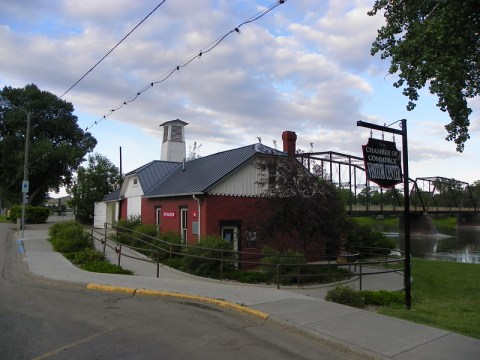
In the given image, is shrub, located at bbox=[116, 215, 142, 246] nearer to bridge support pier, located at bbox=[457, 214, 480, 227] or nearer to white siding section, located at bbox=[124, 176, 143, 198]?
white siding section, located at bbox=[124, 176, 143, 198]

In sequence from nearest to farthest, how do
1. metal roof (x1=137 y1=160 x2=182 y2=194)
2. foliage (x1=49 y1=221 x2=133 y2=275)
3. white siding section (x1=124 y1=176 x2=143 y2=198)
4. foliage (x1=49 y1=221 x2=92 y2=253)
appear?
foliage (x1=49 y1=221 x2=133 y2=275)
foliage (x1=49 y1=221 x2=92 y2=253)
metal roof (x1=137 y1=160 x2=182 y2=194)
white siding section (x1=124 y1=176 x2=143 y2=198)

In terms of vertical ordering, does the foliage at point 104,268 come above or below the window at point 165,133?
below

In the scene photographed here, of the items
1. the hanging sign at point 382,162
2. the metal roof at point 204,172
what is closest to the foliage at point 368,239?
the metal roof at point 204,172

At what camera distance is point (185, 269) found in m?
14.9

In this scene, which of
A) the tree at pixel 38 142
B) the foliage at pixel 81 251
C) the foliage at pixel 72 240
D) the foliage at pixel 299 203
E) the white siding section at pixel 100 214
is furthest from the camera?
the tree at pixel 38 142

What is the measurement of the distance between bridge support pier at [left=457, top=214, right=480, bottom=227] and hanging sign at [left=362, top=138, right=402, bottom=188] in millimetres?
88542

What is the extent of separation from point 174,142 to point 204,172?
36.3ft

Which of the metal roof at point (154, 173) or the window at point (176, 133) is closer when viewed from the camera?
the metal roof at point (154, 173)

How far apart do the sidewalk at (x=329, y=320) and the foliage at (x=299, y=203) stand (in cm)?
315

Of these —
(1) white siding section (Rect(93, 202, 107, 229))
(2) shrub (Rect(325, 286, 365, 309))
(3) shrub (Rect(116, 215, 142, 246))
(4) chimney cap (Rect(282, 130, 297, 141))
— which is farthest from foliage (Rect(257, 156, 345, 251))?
(1) white siding section (Rect(93, 202, 107, 229))

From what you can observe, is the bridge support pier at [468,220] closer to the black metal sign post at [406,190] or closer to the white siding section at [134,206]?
the white siding section at [134,206]

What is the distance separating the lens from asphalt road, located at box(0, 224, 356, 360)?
5688mm

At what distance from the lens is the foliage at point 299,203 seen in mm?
15359

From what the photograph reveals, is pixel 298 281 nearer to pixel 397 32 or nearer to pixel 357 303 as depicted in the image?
pixel 357 303
